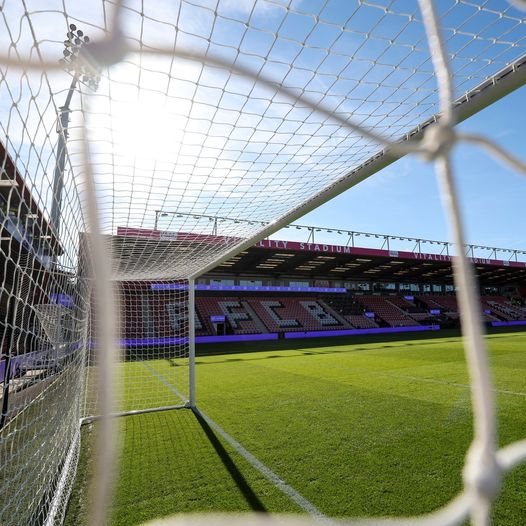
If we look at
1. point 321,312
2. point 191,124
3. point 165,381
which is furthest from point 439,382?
point 321,312

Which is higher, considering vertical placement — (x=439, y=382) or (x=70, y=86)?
(x=70, y=86)

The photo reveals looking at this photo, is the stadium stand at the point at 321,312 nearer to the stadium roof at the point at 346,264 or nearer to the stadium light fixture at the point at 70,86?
the stadium roof at the point at 346,264

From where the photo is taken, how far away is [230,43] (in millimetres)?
1707

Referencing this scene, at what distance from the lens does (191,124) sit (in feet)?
7.14

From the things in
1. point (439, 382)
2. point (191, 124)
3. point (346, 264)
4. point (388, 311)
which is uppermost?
point (346, 264)

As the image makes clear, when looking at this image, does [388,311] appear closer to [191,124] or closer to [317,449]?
[317,449]

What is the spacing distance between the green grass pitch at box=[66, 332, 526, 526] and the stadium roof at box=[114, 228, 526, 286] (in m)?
12.6

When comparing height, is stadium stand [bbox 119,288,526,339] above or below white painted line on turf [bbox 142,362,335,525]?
above

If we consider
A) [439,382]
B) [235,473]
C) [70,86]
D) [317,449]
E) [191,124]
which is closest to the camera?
[70,86]

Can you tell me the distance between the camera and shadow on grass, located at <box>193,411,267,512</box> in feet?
7.93

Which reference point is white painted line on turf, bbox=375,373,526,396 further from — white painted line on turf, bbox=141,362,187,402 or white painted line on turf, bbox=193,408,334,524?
white painted line on turf, bbox=193,408,334,524

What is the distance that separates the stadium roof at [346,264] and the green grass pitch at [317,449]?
1264 centimetres

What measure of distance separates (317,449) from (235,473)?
0.85 metres

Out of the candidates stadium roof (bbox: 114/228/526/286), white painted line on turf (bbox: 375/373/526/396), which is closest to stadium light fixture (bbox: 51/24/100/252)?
white painted line on turf (bbox: 375/373/526/396)
